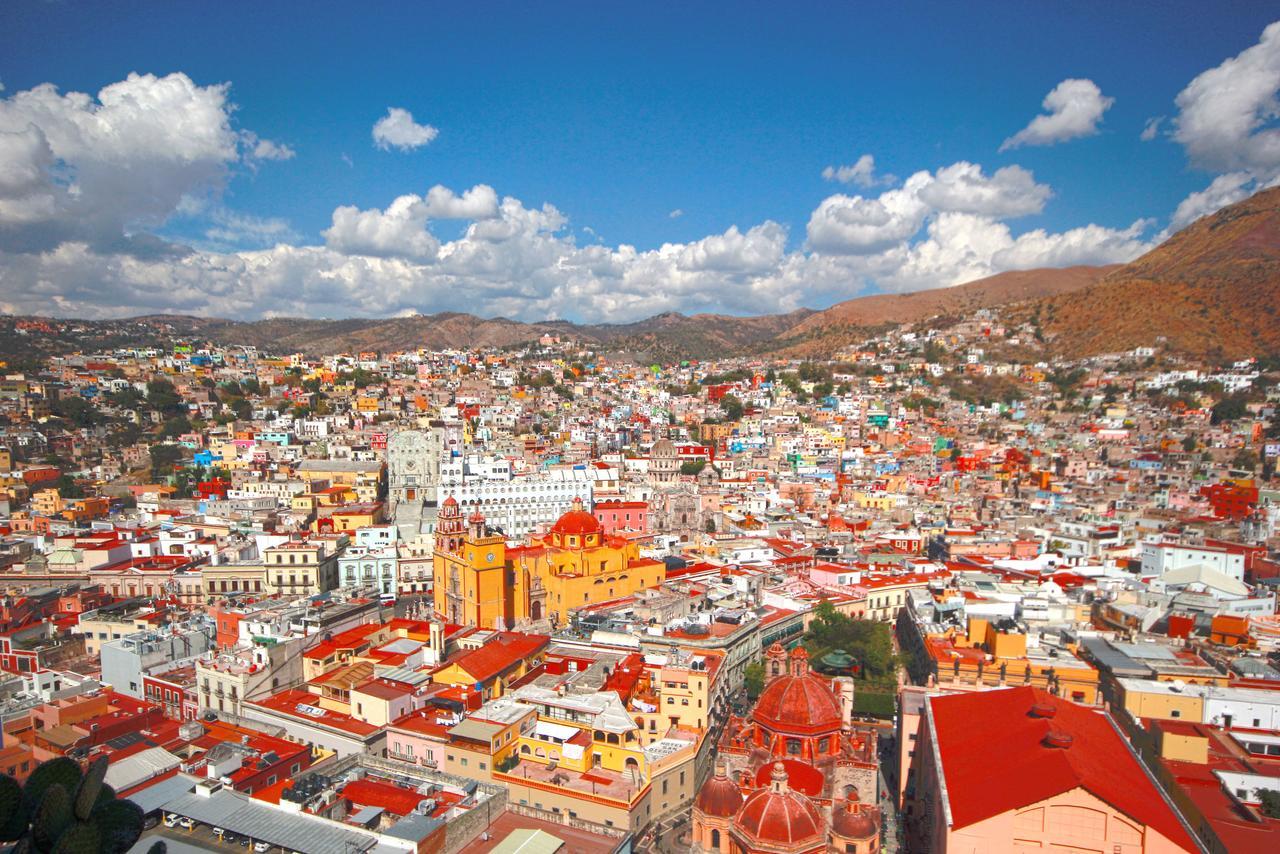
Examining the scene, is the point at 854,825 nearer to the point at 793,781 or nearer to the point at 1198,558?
the point at 793,781

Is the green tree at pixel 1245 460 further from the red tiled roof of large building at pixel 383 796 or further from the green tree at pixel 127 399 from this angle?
the green tree at pixel 127 399

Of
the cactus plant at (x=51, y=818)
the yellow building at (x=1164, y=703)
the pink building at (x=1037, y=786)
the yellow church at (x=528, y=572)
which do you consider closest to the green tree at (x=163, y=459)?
the yellow church at (x=528, y=572)

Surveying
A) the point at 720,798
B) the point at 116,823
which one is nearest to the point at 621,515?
the point at 720,798

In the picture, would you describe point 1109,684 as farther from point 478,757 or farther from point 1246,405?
point 1246,405

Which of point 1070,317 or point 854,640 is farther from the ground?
point 1070,317

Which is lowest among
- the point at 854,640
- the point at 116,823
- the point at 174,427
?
the point at 854,640

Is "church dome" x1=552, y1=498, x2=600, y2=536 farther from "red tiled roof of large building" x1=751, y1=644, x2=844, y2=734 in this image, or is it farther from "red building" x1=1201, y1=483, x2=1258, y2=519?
"red building" x1=1201, y1=483, x2=1258, y2=519
